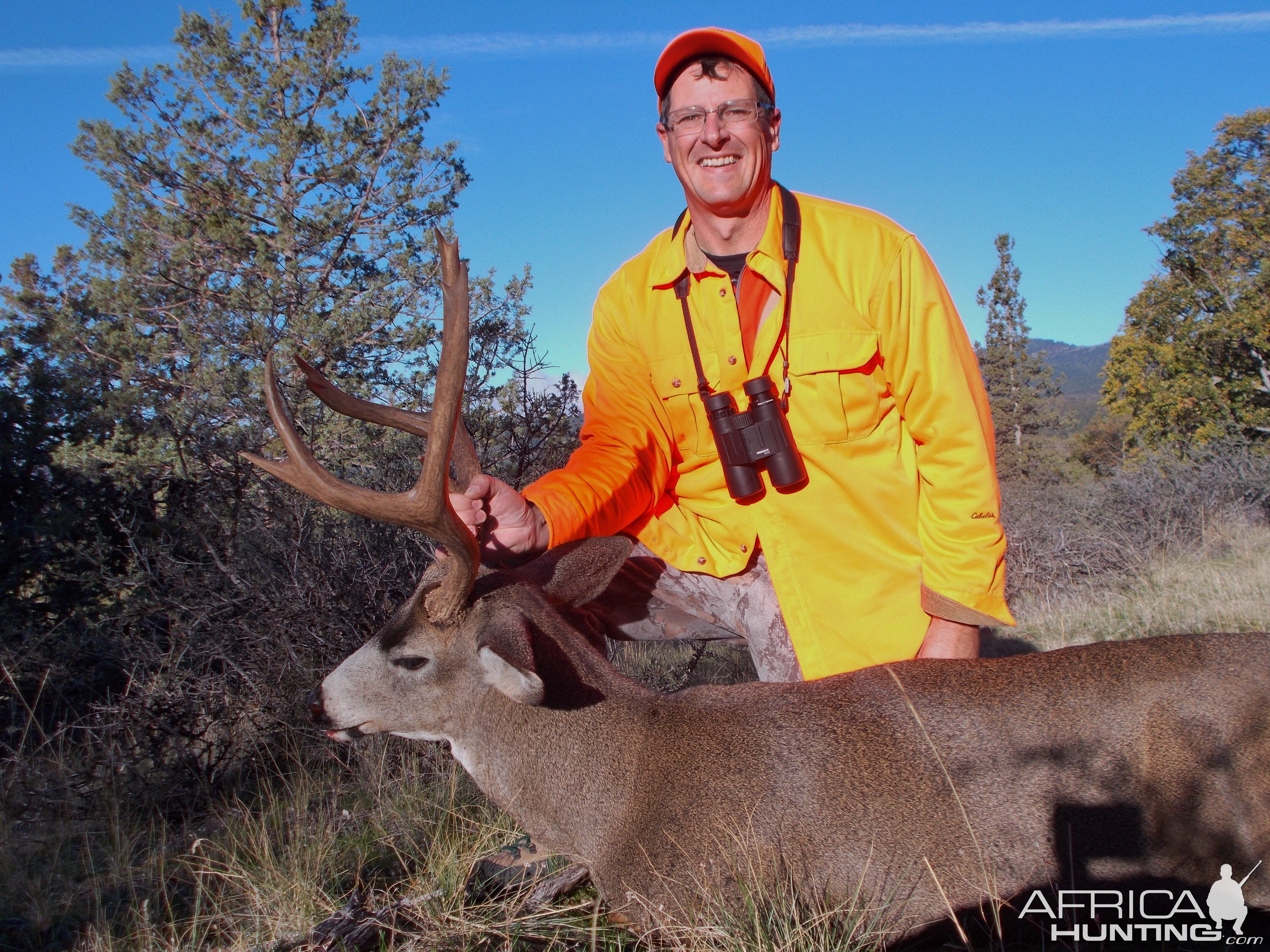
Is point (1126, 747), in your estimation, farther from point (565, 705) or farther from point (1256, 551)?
point (1256, 551)

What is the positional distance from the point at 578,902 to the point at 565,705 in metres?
0.61

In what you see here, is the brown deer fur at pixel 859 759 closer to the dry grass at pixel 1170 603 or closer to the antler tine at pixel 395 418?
the antler tine at pixel 395 418

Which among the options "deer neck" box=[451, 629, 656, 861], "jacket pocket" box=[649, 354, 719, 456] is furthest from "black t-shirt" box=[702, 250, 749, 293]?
"deer neck" box=[451, 629, 656, 861]

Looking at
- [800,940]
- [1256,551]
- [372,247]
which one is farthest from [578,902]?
[372,247]

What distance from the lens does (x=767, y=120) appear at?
350 cm

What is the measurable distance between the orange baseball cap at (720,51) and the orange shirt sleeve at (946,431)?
0.88 metres

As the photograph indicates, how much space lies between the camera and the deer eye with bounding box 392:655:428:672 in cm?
290

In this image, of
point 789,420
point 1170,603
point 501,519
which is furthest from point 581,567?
point 1170,603

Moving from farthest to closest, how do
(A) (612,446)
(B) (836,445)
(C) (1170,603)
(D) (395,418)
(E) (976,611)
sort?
(C) (1170,603)
(A) (612,446)
(B) (836,445)
(D) (395,418)
(E) (976,611)

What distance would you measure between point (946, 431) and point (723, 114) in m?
1.46

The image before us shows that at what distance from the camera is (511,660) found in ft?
8.46

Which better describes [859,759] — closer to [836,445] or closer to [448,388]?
[836,445]

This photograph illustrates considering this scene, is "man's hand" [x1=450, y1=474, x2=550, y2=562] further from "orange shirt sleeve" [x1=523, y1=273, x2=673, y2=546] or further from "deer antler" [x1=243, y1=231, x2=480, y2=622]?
"deer antler" [x1=243, y1=231, x2=480, y2=622]

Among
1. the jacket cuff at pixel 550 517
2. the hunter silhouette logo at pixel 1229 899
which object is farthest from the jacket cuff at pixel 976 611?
the jacket cuff at pixel 550 517
